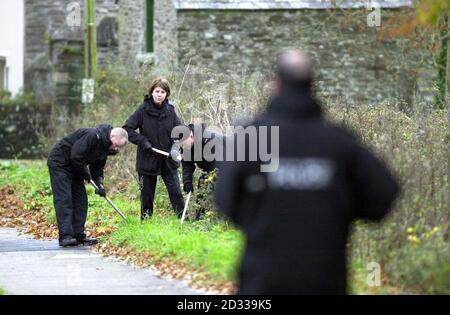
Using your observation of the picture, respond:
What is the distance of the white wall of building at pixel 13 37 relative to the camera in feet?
126

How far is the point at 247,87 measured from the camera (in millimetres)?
18219

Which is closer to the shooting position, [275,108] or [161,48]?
[275,108]

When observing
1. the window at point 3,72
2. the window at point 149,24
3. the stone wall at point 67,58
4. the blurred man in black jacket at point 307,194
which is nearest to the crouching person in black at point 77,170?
the blurred man in black jacket at point 307,194

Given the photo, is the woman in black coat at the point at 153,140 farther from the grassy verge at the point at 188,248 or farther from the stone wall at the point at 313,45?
the stone wall at the point at 313,45

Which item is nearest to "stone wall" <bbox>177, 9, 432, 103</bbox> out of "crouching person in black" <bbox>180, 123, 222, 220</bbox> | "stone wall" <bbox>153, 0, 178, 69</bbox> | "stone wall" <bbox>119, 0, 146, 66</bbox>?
"stone wall" <bbox>153, 0, 178, 69</bbox>

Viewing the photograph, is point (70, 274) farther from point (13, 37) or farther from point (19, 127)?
point (13, 37)

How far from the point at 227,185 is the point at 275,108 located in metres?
0.56

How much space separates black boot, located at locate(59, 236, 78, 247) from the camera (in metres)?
14.1

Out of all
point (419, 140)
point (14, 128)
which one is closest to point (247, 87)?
point (419, 140)

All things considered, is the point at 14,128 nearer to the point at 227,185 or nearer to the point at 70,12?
the point at 70,12

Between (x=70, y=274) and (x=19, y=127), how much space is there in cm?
2148

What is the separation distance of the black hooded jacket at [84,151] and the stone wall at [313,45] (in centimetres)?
1458

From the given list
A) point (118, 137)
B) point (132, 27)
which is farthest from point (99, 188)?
point (132, 27)
